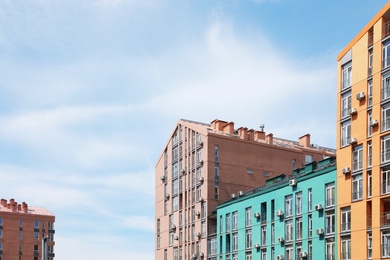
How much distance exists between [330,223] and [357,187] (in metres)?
5.26

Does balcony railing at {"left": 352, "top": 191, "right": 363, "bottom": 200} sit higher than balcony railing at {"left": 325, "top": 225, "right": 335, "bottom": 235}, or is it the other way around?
balcony railing at {"left": 352, "top": 191, "right": 363, "bottom": 200}

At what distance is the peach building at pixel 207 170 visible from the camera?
284ft

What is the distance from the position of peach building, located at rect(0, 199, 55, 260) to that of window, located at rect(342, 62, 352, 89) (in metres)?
103

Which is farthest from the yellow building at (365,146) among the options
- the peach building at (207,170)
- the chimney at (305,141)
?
the chimney at (305,141)

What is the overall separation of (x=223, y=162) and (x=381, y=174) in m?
34.4

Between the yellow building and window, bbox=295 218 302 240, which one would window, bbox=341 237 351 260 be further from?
window, bbox=295 218 302 240

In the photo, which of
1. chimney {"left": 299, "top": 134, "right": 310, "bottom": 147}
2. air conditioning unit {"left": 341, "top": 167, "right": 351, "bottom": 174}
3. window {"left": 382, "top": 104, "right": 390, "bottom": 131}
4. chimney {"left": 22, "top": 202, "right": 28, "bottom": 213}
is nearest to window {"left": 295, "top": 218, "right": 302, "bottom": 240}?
air conditioning unit {"left": 341, "top": 167, "right": 351, "bottom": 174}

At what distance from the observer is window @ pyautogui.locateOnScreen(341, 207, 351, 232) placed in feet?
191

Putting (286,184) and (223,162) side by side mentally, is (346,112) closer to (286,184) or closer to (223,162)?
(286,184)

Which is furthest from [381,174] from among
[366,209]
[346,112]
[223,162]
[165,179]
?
[165,179]

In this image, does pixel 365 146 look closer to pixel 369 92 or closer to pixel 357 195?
pixel 357 195

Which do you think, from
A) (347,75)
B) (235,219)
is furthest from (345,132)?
(235,219)

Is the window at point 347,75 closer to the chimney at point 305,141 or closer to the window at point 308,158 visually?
the window at point 308,158

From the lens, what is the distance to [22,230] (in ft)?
508
